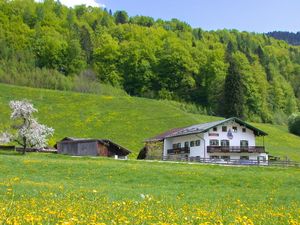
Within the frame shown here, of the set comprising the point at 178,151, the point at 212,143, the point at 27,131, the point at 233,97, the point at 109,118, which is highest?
the point at 233,97

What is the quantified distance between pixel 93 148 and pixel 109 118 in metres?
27.5

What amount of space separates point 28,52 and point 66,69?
45.7ft

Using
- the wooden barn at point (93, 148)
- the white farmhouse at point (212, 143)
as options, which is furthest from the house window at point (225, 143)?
the wooden barn at point (93, 148)

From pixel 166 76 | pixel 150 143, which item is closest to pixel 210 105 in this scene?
pixel 166 76

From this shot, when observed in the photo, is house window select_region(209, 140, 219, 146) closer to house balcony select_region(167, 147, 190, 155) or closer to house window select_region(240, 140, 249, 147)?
house balcony select_region(167, 147, 190, 155)

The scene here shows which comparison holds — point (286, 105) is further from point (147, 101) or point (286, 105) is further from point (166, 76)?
point (147, 101)

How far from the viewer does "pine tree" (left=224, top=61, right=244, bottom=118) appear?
123 m

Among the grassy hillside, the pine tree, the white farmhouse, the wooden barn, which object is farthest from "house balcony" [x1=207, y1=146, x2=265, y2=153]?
the pine tree

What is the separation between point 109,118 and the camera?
9950 cm

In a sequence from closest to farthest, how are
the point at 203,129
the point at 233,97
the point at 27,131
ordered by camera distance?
the point at 27,131 → the point at 203,129 → the point at 233,97

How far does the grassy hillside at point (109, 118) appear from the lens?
294 ft

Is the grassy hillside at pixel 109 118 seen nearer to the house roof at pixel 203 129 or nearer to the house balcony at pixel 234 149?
the house roof at pixel 203 129

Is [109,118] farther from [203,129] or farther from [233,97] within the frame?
[233,97]

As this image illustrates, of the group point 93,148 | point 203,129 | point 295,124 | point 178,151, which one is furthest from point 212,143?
point 295,124
